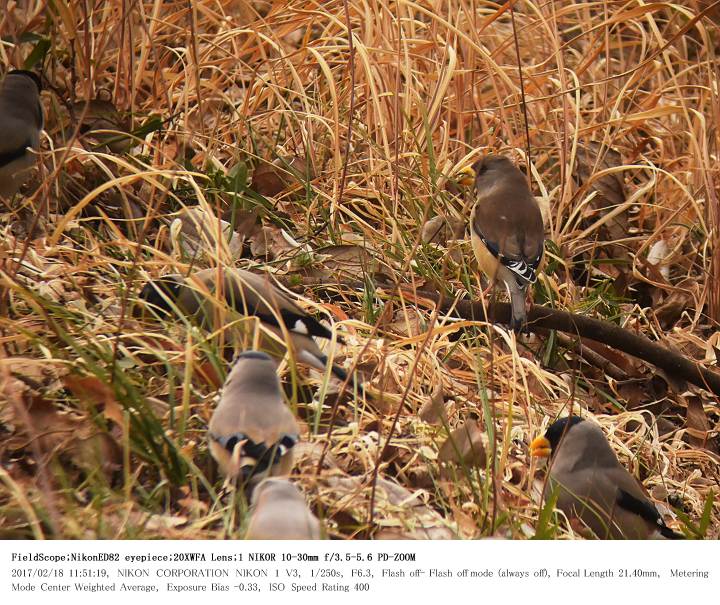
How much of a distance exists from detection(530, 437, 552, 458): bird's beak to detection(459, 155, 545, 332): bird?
1042mm

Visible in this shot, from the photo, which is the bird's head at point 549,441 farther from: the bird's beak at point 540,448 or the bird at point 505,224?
the bird at point 505,224

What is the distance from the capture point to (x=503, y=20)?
293 inches

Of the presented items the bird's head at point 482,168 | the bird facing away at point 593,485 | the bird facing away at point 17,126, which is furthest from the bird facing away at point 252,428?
the bird's head at point 482,168

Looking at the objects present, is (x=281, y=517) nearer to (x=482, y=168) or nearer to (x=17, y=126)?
(x=17, y=126)

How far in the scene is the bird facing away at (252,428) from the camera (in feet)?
8.43

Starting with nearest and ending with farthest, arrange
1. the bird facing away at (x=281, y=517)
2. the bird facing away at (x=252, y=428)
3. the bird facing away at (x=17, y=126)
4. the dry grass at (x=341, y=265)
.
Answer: the bird facing away at (x=281, y=517) < the bird facing away at (x=252, y=428) < the dry grass at (x=341, y=265) < the bird facing away at (x=17, y=126)

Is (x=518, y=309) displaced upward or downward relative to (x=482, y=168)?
downward

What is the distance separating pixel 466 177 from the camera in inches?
198

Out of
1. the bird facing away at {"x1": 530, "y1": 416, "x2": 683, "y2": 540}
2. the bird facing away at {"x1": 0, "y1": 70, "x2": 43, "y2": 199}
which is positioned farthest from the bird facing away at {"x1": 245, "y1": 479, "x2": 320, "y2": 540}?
the bird facing away at {"x1": 0, "y1": 70, "x2": 43, "y2": 199}

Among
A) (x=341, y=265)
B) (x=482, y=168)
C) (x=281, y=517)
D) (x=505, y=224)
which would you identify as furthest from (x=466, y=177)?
(x=281, y=517)

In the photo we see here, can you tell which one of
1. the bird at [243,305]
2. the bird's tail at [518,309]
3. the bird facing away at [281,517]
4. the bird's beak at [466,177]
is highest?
the bird facing away at [281,517]

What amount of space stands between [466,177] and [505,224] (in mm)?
527
